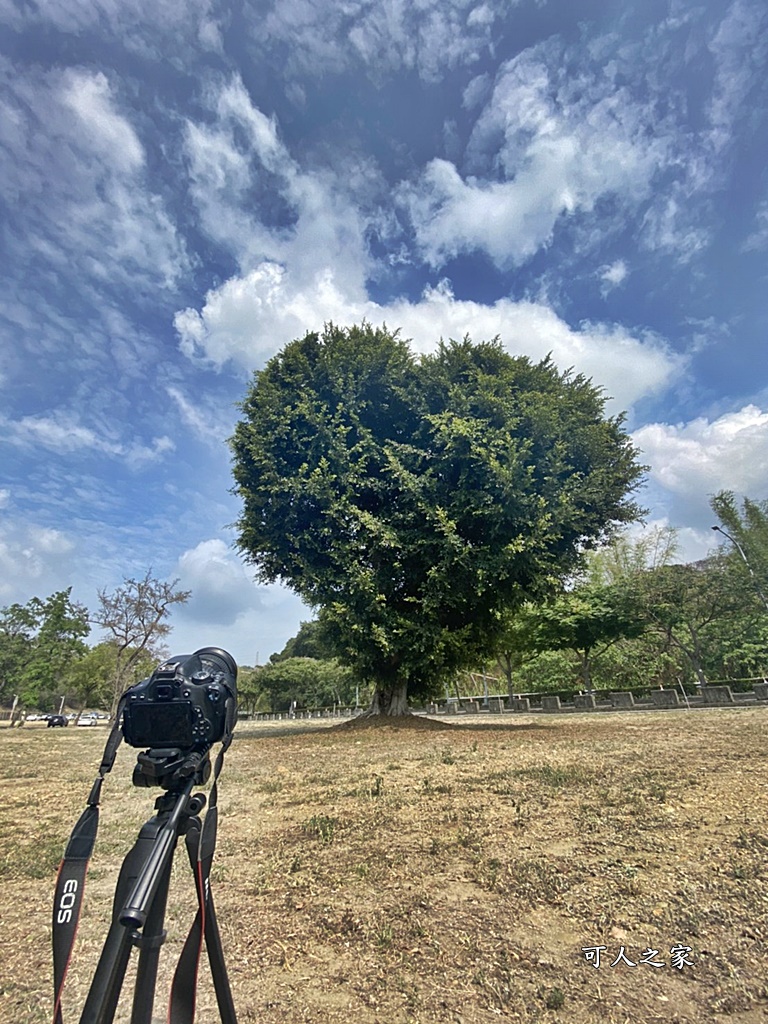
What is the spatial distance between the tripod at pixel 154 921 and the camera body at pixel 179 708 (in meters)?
0.09

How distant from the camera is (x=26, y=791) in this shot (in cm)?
618

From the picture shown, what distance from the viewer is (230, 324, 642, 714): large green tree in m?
12.8

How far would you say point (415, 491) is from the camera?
13.1 metres

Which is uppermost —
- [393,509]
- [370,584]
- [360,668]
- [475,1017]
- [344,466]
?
[344,466]

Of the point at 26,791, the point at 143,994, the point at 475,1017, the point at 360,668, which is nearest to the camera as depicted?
the point at 143,994

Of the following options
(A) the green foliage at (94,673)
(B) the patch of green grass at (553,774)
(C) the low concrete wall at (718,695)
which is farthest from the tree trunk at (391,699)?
(A) the green foliage at (94,673)

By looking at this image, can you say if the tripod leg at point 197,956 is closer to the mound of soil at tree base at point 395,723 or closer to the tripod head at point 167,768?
the tripod head at point 167,768

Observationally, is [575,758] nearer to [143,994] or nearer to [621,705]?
[143,994]

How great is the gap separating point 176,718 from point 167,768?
0.47 ft

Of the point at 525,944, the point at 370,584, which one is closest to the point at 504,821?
the point at 525,944

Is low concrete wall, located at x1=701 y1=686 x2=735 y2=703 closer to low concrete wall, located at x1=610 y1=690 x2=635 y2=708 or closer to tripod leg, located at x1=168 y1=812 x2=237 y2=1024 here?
low concrete wall, located at x1=610 y1=690 x2=635 y2=708

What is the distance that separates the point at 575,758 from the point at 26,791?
24.1 feet

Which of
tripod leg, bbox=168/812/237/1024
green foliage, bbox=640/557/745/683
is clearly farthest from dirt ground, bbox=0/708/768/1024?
green foliage, bbox=640/557/745/683

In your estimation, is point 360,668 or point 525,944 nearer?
point 525,944
